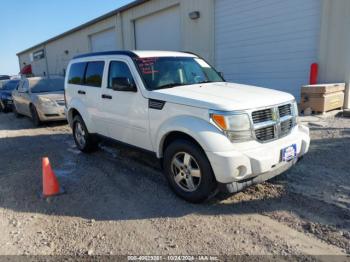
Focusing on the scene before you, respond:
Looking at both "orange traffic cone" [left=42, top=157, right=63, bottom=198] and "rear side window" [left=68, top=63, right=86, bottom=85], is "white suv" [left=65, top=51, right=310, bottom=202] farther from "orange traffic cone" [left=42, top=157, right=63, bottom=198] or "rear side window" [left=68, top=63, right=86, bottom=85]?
"orange traffic cone" [left=42, top=157, right=63, bottom=198]

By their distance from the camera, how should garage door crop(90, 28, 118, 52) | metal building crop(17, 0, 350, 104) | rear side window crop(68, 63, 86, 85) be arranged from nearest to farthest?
rear side window crop(68, 63, 86, 85) → metal building crop(17, 0, 350, 104) → garage door crop(90, 28, 118, 52)

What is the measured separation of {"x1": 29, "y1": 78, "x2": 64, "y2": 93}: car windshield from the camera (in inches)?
402

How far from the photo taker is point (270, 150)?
3.34 m

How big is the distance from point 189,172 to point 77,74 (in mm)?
3744

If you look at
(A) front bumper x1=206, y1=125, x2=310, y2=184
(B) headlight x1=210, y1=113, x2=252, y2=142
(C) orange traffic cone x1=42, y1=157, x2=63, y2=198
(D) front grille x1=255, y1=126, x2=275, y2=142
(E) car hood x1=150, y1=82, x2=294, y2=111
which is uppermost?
(E) car hood x1=150, y1=82, x2=294, y2=111

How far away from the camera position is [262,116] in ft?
11.3

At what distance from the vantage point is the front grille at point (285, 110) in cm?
369

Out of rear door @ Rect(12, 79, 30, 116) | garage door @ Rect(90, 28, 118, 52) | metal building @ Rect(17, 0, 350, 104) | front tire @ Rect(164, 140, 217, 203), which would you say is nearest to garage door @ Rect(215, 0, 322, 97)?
metal building @ Rect(17, 0, 350, 104)

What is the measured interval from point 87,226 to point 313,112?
23.2 ft

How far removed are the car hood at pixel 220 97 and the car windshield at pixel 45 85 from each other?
7.59 metres

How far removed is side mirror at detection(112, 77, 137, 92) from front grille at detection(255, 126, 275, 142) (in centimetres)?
188

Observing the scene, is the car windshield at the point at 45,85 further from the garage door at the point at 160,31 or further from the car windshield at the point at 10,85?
the car windshield at the point at 10,85

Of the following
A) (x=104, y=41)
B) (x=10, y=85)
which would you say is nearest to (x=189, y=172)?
(x=10, y=85)

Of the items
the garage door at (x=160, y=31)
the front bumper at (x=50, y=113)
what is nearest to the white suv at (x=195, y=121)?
the front bumper at (x=50, y=113)
